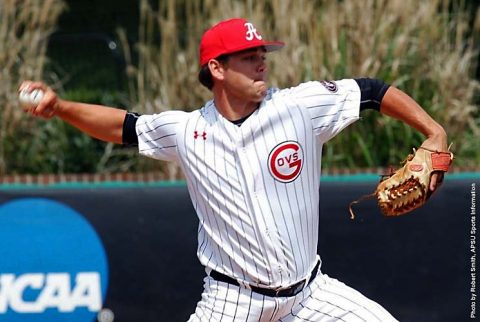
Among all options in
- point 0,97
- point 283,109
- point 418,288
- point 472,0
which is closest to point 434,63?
point 472,0

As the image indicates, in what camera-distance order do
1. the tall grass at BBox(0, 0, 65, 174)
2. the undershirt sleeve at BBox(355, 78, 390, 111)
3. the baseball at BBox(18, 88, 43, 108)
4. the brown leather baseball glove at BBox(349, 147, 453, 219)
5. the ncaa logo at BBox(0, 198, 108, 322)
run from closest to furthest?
the brown leather baseball glove at BBox(349, 147, 453, 219) → the baseball at BBox(18, 88, 43, 108) → the undershirt sleeve at BBox(355, 78, 390, 111) → the ncaa logo at BBox(0, 198, 108, 322) → the tall grass at BBox(0, 0, 65, 174)

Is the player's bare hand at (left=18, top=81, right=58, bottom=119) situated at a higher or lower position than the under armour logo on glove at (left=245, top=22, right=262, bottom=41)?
lower

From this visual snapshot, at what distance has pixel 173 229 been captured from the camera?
6.32 meters

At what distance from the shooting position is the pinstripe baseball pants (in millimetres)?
4520

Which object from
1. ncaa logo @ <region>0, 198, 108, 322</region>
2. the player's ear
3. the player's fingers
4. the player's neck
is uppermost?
the player's ear

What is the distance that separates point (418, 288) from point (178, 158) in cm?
205

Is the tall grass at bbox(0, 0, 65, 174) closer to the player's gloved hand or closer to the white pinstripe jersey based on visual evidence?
the white pinstripe jersey

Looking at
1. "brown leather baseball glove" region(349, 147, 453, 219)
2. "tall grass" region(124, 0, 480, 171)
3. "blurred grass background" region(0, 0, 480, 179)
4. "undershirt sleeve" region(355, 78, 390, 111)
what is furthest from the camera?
"blurred grass background" region(0, 0, 480, 179)

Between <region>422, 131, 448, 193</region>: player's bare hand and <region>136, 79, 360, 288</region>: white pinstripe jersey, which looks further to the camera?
<region>136, 79, 360, 288</region>: white pinstripe jersey

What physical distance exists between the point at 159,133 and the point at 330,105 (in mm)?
781

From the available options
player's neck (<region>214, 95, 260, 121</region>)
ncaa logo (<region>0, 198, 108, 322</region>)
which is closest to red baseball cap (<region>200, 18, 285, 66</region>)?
player's neck (<region>214, 95, 260, 121</region>)

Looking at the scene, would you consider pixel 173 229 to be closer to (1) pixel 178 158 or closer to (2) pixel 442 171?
(1) pixel 178 158

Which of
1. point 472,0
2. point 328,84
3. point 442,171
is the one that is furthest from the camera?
point 472,0

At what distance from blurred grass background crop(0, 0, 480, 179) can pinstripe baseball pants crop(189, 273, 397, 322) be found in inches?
133
